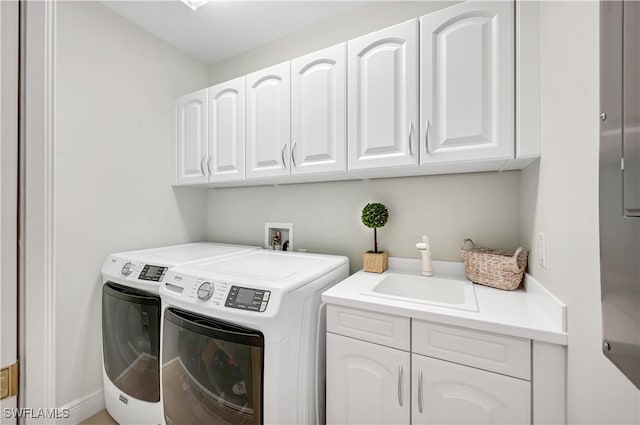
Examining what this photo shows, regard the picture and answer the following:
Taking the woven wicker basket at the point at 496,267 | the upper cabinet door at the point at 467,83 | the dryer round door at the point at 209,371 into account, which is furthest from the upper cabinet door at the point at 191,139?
the woven wicker basket at the point at 496,267

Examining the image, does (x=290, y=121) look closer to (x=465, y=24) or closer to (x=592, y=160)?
(x=465, y=24)

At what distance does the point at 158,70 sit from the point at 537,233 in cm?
274

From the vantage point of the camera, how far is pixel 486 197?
1.51m

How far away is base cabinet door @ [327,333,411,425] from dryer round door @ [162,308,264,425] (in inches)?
13.3

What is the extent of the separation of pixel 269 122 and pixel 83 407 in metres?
2.17

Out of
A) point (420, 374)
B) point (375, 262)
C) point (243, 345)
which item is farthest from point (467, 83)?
point (243, 345)

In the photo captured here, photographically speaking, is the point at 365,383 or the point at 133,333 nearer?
the point at 365,383

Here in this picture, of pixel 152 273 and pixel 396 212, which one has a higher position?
pixel 396 212

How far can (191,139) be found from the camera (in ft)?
7.07

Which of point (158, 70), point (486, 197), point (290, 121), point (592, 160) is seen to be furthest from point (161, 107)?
point (592, 160)

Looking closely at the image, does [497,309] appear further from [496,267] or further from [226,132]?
[226,132]

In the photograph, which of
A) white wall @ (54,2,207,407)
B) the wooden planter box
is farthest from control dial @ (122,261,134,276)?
the wooden planter box

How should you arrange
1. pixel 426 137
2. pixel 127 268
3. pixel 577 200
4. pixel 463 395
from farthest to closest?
pixel 127 268 → pixel 426 137 → pixel 463 395 → pixel 577 200

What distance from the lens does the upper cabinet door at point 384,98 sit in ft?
4.38
